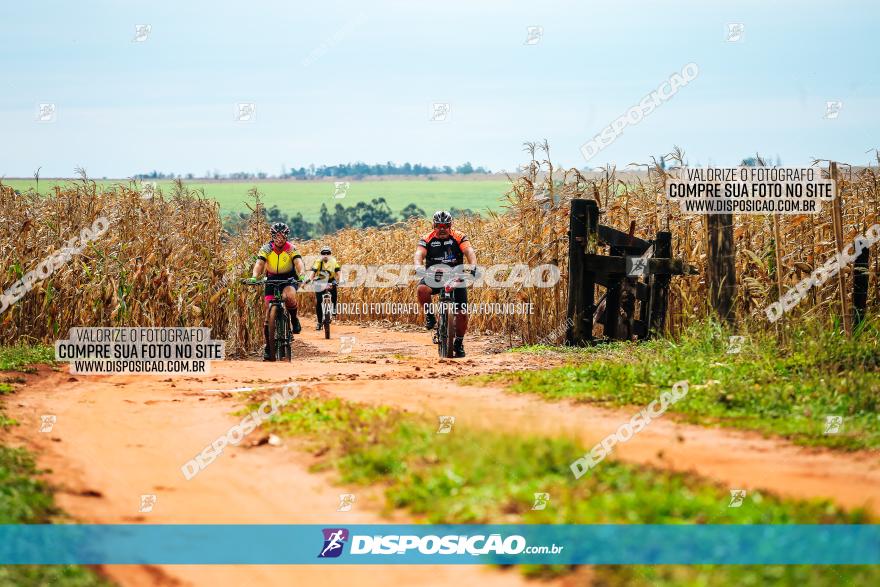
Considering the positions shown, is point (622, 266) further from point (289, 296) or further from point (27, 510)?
point (27, 510)

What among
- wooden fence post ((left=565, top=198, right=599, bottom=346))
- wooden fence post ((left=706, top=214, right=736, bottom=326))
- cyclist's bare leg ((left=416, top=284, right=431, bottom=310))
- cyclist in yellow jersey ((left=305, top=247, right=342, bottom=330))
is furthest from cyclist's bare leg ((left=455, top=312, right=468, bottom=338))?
cyclist in yellow jersey ((left=305, top=247, right=342, bottom=330))

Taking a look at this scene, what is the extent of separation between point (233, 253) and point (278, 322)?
3.69m

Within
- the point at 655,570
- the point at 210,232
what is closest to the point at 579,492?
the point at 655,570

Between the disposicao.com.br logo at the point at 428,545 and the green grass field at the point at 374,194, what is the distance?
87836 mm

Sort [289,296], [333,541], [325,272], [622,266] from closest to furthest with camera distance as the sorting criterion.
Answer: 1. [333,541]
2. [622,266]
3. [289,296]
4. [325,272]

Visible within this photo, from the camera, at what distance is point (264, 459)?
7684mm

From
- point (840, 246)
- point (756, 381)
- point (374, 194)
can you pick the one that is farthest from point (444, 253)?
point (374, 194)

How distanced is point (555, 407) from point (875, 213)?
705 cm

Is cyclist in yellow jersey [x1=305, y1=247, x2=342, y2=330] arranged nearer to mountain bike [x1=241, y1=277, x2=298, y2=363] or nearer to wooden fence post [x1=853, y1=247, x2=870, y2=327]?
mountain bike [x1=241, y1=277, x2=298, y2=363]

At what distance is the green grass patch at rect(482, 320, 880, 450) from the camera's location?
8.26 m

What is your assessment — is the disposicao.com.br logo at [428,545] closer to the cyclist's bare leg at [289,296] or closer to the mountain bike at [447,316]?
the mountain bike at [447,316]

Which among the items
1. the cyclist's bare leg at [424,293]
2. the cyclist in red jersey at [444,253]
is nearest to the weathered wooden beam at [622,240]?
the cyclist in red jersey at [444,253]

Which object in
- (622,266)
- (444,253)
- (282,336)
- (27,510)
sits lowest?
(27,510)

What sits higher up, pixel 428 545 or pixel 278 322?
pixel 278 322
